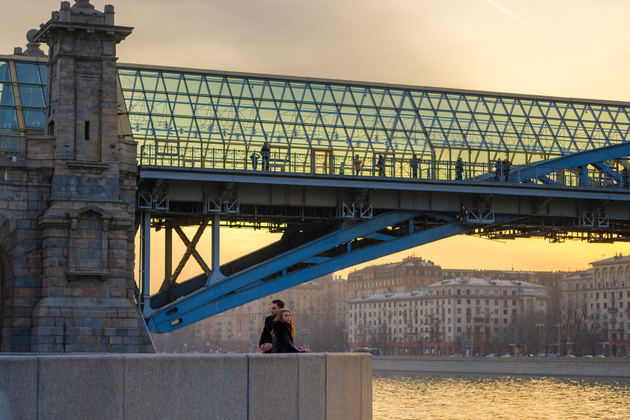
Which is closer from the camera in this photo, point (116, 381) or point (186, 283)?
point (116, 381)

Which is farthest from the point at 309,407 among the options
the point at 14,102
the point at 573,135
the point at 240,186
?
the point at 573,135

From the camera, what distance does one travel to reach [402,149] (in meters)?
48.0

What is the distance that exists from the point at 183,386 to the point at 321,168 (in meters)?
28.7

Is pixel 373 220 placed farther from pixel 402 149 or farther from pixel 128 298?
pixel 128 298

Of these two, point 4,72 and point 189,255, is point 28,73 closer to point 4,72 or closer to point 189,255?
point 4,72

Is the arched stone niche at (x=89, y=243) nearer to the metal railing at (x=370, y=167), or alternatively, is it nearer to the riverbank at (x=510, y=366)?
the metal railing at (x=370, y=167)

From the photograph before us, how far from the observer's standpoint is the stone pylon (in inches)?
1421

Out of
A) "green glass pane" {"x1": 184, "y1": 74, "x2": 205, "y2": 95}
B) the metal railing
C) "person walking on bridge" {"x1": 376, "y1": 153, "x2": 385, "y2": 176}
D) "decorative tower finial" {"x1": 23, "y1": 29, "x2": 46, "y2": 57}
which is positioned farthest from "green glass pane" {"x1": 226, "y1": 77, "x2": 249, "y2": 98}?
"decorative tower finial" {"x1": 23, "y1": 29, "x2": 46, "y2": 57}

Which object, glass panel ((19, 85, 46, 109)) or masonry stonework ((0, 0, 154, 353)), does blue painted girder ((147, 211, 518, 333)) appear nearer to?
masonry stonework ((0, 0, 154, 353))

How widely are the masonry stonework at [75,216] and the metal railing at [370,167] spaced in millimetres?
4110

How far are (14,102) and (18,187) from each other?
721 centimetres

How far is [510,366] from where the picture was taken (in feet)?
362

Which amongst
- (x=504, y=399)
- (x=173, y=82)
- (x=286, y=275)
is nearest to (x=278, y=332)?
(x=286, y=275)

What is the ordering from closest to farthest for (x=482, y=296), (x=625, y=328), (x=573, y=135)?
(x=573, y=135), (x=625, y=328), (x=482, y=296)
